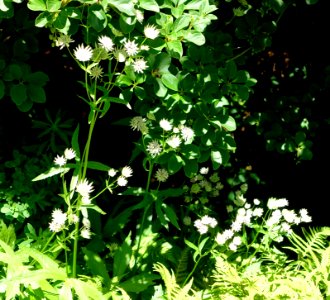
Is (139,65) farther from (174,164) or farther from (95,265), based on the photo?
(95,265)

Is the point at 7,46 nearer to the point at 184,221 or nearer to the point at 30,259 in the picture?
the point at 30,259

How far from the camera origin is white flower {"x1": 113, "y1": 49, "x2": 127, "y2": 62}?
2084 millimetres

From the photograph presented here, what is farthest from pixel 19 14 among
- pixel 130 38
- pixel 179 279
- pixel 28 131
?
pixel 179 279

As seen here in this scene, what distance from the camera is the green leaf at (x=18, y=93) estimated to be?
7.77 ft

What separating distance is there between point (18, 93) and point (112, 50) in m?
0.59

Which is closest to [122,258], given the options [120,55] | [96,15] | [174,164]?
[174,164]

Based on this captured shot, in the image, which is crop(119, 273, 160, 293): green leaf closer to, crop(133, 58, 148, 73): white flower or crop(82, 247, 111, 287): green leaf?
crop(82, 247, 111, 287): green leaf

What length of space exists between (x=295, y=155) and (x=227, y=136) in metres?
0.97

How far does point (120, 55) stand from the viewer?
208 cm

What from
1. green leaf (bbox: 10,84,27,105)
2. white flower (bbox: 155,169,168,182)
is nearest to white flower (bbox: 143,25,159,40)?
green leaf (bbox: 10,84,27,105)

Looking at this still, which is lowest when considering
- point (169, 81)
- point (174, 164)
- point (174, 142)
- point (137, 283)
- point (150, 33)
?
point (137, 283)

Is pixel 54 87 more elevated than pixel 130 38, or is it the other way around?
pixel 130 38

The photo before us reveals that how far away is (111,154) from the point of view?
133 inches

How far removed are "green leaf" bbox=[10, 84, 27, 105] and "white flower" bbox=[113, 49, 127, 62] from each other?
582 millimetres
